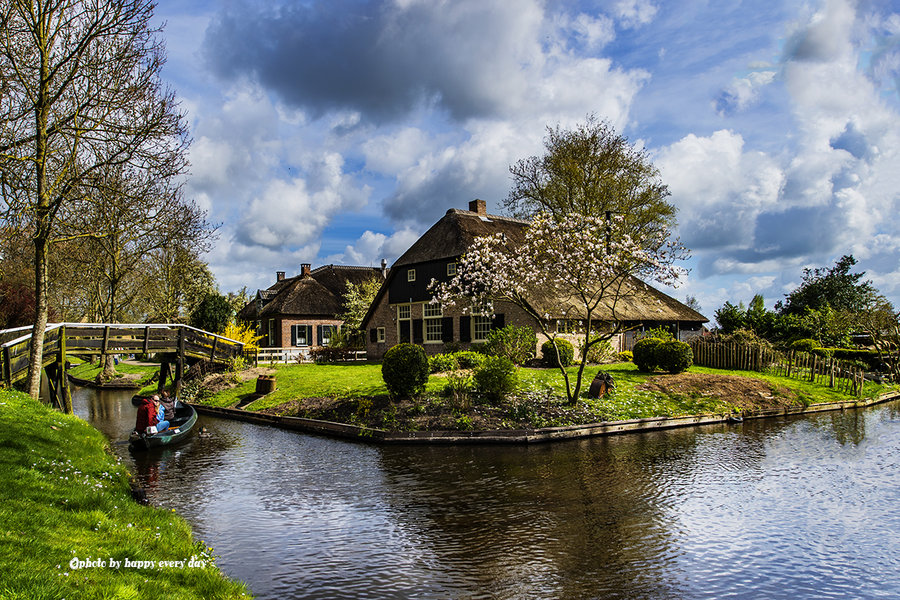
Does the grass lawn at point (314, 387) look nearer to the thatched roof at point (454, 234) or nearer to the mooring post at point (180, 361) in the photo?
the mooring post at point (180, 361)

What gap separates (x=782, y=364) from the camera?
1044 inches

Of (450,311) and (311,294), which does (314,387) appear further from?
(311,294)

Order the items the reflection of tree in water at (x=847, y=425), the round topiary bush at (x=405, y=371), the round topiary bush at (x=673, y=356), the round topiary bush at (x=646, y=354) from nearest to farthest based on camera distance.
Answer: the reflection of tree in water at (x=847, y=425) < the round topiary bush at (x=405, y=371) < the round topiary bush at (x=673, y=356) < the round topiary bush at (x=646, y=354)

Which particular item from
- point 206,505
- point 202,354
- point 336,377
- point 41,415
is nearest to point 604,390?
point 336,377

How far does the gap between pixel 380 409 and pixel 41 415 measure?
855 cm

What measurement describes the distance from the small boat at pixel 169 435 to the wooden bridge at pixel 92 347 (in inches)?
152

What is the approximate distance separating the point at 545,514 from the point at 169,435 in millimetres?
10806

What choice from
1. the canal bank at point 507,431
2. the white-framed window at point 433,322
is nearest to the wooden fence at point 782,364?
the canal bank at point 507,431

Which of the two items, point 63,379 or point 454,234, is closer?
point 63,379

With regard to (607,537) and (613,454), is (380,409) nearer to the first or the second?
(613,454)

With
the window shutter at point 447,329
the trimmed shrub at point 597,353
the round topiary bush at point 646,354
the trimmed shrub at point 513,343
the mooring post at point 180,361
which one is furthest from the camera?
the window shutter at point 447,329

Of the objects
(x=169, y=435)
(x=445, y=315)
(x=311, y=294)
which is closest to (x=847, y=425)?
(x=169, y=435)

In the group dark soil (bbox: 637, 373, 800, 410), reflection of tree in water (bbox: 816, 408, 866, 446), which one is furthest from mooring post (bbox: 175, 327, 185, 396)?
reflection of tree in water (bbox: 816, 408, 866, 446)

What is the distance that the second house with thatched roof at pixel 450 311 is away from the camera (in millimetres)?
31516
